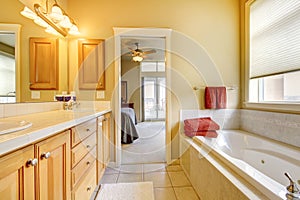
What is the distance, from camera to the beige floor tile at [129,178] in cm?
239

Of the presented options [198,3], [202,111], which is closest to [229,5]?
[198,3]

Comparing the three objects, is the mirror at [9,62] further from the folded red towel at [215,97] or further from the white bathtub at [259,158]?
the folded red towel at [215,97]

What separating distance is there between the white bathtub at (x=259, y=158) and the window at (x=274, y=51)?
→ 0.58 meters

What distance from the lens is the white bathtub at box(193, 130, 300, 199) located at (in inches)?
43.9

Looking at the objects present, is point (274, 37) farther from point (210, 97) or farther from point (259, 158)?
point (259, 158)

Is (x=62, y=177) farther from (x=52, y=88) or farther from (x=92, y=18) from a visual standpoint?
(x=92, y=18)

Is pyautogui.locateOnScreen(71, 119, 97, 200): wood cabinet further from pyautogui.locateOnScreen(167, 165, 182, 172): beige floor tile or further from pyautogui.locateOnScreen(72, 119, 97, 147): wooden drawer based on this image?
pyautogui.locateOnScreen(167, 165, 182, 172): beige floor tile

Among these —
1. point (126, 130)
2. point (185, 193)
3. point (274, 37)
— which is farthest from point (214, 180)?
point (126, 130)

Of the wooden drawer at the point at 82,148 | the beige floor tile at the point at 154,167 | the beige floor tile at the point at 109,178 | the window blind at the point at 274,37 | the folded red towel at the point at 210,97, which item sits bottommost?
the beige floor tile at the point at 109,178

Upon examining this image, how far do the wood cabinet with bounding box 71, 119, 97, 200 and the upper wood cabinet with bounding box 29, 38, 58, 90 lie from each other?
0.86 m

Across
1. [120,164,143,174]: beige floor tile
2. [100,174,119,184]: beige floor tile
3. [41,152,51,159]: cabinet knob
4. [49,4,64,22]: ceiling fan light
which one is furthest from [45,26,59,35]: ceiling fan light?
[120,164,143,174]: beige floor tile

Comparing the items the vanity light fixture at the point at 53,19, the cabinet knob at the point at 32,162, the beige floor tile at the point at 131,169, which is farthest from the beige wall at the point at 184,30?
the cabinet knob at the point at 32,162

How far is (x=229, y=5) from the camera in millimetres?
2971

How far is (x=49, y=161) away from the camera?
0.98 meters
